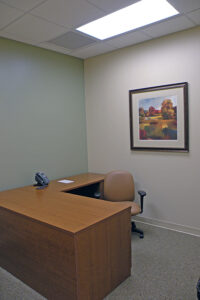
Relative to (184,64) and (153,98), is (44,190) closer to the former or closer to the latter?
(153,98)

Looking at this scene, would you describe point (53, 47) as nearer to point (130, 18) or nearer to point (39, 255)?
point (130, 18)

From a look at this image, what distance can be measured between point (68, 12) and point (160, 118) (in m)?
1.80

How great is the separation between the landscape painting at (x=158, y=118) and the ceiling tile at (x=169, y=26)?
2.74 ft

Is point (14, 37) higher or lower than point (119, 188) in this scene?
higher

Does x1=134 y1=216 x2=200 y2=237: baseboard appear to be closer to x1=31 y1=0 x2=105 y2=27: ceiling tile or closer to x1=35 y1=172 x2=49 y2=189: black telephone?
x1=35 y1=172 x2=49 y2=189: black telephone

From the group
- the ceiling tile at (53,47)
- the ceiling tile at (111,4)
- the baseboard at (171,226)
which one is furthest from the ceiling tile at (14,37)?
the baseboard at (171,226)

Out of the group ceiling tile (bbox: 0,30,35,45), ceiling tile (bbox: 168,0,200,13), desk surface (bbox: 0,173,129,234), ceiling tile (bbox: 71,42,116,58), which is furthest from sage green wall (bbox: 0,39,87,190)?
ceiling tile (bbox: 168,0,200,13)

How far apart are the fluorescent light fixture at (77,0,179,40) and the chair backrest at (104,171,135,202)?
1.94 metres

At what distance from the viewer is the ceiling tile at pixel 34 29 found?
2.66m

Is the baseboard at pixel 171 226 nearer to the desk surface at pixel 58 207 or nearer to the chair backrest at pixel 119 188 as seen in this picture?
A: the chair backrest at pixel 119 188

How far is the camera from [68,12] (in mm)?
2490

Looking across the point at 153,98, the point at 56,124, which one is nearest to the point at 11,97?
the point at 56,124

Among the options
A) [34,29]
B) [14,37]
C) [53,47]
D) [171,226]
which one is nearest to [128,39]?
[53,47]

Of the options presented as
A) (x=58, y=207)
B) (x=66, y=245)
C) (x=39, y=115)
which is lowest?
(x=66, y=245)
